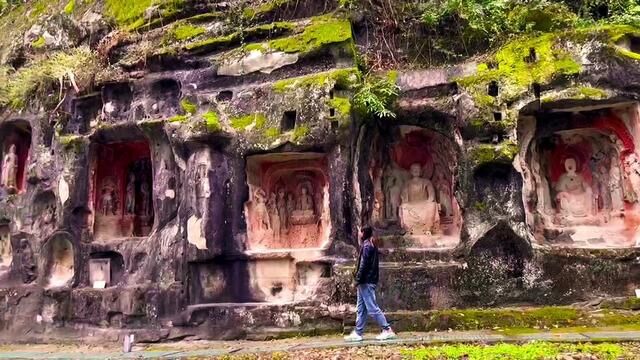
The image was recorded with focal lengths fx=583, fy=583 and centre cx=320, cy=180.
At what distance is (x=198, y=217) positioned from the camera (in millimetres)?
10078

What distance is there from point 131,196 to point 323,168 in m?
4.78

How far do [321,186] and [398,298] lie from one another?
2.78m

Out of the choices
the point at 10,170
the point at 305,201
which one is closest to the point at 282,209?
the point at 305,201

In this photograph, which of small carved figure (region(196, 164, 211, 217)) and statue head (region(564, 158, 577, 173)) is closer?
small carved figure (region(196, 164, 211, 217))

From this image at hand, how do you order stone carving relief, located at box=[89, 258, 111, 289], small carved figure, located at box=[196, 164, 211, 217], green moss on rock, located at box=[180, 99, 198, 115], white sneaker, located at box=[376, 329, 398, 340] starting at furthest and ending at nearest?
stone carving relief, located at box=[89, 258, 111, 289] → green moss on rock, located at box=[180, 99, 198, 115] → small carved figure, located at box=[196, 164, 211, 217] → white sneaker, located at box=[376, 329, 398, 340]

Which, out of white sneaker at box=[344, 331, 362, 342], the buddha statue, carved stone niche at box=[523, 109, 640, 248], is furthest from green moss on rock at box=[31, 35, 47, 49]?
carved stone niche at box=[523, 109, 640, 248]

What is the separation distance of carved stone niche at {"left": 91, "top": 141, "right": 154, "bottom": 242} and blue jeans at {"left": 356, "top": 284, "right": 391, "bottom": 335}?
599cm

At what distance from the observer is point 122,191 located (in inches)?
498

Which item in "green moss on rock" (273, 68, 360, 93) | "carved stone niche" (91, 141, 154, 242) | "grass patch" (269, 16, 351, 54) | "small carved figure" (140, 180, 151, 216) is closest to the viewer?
"green moss on rock" (273, 68, 360, 93)

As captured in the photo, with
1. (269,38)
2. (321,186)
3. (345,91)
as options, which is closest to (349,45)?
(345,91)

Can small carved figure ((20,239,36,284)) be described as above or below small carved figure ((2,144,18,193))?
below

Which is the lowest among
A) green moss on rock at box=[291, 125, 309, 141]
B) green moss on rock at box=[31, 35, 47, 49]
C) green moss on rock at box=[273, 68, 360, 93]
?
green moss on rock at box=[291, 125, 309, 141]

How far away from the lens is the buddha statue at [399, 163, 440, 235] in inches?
418

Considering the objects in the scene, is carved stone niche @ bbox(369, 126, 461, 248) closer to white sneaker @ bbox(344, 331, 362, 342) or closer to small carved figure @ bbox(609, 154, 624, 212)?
small carved figure @ bbox(609, 154, 624, 212)
